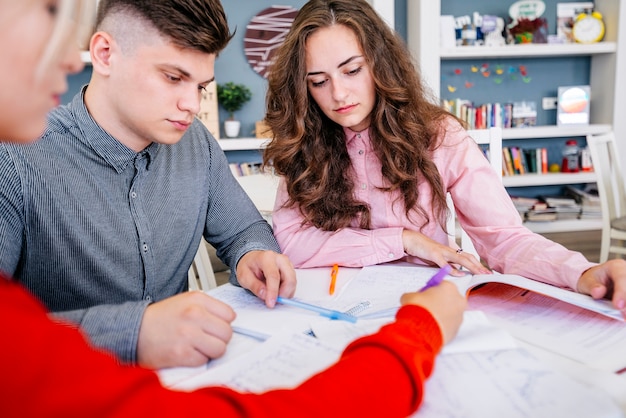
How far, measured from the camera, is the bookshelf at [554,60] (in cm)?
361

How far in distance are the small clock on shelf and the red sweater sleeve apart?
3.91m

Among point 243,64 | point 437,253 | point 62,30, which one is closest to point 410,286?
point 437,253

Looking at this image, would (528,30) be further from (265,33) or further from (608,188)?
(265,33)

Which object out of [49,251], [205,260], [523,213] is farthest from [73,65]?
[523,213]

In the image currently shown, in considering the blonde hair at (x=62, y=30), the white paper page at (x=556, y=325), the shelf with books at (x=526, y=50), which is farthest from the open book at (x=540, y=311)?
the shelf with books at (x=526, y=50)

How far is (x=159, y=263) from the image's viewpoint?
1.21m

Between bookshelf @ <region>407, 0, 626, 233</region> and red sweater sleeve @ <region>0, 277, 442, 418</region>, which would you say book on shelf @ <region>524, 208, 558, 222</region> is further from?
red sweater sleeve @ <region>0, 277, 442, 418</region>

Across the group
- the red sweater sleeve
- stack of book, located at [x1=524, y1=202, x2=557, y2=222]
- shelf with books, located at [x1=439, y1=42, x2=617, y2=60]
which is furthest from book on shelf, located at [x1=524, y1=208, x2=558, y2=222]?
the red sweater sleeve

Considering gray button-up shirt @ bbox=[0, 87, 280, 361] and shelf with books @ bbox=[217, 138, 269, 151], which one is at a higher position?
gray button-up shirt @ bbox=[0, 87, 280, 361]

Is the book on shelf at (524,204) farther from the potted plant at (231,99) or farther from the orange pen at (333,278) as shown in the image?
the orange pen at (333,278)

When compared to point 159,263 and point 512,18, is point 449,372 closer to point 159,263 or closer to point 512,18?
point 159,263

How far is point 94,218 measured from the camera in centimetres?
110

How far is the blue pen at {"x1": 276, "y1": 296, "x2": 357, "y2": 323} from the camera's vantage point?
847mm

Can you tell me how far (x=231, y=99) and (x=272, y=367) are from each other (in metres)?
3.16
